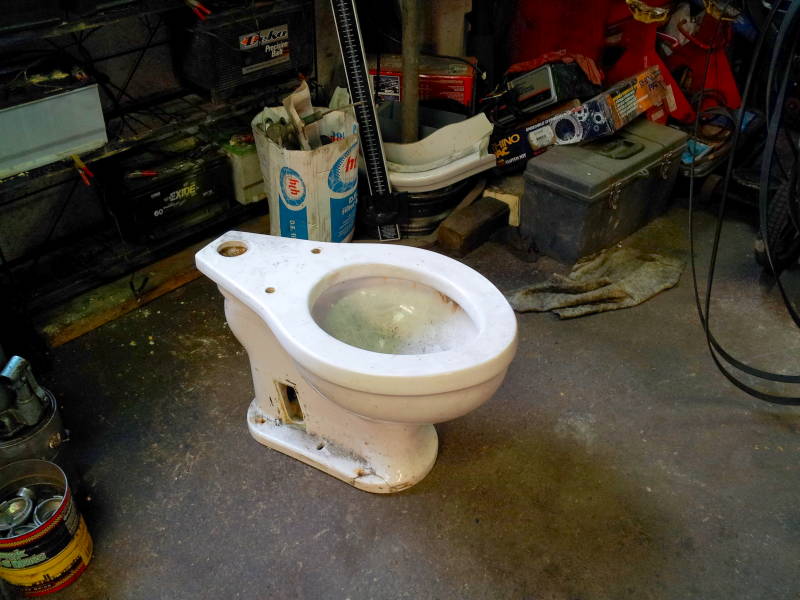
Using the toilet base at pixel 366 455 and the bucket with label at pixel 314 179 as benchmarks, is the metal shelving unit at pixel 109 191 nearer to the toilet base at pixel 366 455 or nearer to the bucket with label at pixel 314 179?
the bucket with label at pixel 314 179

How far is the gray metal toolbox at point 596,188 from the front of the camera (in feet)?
6.63

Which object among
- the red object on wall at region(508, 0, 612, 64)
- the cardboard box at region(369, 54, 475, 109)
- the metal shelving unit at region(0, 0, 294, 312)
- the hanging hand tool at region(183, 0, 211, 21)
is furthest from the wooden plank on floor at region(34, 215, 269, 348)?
the red object on wall at region(508, 0, 612, 64)

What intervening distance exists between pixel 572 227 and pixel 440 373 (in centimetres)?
112

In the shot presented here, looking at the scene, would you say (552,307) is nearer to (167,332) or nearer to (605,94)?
(605,94)

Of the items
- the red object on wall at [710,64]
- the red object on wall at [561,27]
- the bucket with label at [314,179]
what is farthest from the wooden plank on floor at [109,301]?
the red object on wall at [710,64]

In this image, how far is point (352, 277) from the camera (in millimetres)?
1398

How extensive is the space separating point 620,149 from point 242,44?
4.06 feet

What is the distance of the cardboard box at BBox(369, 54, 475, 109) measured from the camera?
229 cm

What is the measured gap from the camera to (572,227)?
2.07m

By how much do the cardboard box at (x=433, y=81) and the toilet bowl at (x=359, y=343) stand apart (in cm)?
107

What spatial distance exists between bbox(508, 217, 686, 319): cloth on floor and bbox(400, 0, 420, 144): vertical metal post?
0.67m

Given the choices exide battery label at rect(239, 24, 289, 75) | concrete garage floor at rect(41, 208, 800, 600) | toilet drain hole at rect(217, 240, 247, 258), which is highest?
exide battery label at rect(239, 24, 289, 75)

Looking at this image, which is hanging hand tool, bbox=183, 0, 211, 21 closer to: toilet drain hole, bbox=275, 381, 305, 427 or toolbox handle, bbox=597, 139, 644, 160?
toilet drain hole, bbox=275, 381, 305, 427

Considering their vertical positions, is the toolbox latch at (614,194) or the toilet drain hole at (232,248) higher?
the toilet drain hole at (232,248)
